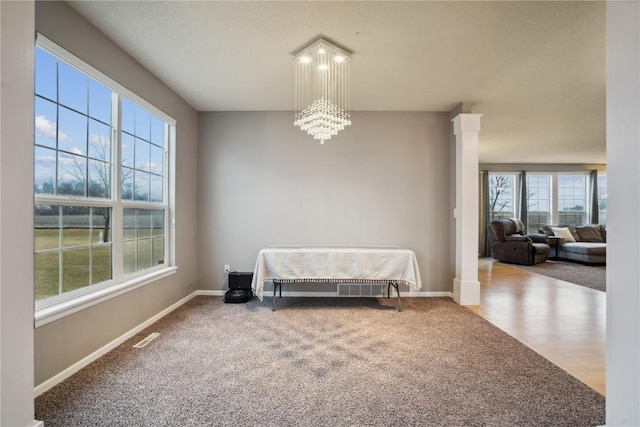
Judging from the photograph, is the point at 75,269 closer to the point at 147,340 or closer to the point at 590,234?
the point at 147,340

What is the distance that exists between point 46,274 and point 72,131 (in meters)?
1.06

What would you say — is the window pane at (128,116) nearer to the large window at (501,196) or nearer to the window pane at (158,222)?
the window pane at (158,222)

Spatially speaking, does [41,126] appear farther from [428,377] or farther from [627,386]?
[627,386]

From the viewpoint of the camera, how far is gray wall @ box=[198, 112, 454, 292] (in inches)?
166

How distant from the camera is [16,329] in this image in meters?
1.27

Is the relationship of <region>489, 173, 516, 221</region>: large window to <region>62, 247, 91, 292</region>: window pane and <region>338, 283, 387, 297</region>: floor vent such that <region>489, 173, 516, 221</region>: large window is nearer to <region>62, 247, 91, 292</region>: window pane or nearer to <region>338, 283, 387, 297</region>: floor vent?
<region>338, 283, 387, 297</region>: floor vent

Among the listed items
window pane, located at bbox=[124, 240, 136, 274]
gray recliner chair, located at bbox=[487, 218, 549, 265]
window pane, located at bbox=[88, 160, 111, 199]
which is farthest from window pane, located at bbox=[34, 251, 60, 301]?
gray recliner chair, located at bbox=[487, 218, 549, 265]

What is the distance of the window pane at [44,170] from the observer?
1.98 m

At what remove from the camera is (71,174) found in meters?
2.26

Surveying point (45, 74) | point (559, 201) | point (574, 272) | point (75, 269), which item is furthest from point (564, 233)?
point (45, 74)

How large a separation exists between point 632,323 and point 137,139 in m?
3.91

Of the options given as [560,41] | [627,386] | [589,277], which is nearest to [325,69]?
[560,41]

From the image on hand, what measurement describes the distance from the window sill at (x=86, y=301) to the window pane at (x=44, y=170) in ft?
2.60

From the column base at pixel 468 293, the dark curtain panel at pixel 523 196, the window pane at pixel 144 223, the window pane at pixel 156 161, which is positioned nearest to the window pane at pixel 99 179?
the window pane at pixel 144 223
